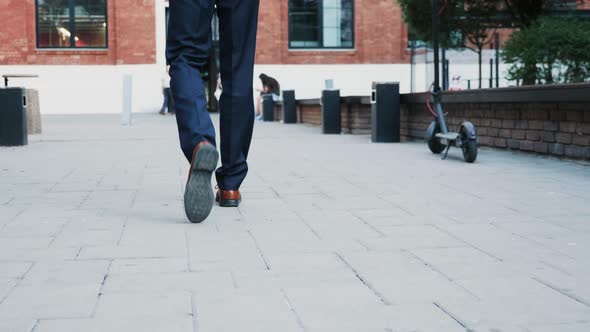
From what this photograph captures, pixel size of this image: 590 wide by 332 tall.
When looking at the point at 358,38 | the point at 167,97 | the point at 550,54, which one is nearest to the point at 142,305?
the point at 550,54

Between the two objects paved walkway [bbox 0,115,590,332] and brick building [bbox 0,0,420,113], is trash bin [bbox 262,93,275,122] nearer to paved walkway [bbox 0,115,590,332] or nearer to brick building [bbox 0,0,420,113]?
brick building [bbox 0,0,420,113]

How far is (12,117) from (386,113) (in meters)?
4.44

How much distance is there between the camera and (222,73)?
4496 millimetres

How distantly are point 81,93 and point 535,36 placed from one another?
2249 cm

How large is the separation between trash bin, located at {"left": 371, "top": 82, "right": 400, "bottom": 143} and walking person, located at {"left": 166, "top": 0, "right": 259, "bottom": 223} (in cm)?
598

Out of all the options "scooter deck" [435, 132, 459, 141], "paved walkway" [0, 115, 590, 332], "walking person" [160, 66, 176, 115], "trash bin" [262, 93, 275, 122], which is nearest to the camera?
A: "paved walkway" [0, 115, 590, 332]

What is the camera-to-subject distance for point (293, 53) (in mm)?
33156

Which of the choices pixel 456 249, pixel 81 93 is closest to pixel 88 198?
pixel 456 249

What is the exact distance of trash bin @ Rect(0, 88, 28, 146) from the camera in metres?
10.0

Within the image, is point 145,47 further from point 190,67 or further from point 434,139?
point 190,67

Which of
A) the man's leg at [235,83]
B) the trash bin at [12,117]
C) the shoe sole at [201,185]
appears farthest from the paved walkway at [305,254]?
the trash bin at [12,117]

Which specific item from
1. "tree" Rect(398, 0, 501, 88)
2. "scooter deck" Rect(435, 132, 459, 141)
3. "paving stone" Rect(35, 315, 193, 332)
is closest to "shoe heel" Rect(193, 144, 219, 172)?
"paving stone" Rect(35, 315, 193, 332)

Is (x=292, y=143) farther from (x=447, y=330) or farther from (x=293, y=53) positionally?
(x=293, y=53)

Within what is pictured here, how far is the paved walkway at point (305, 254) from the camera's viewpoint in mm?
2414
